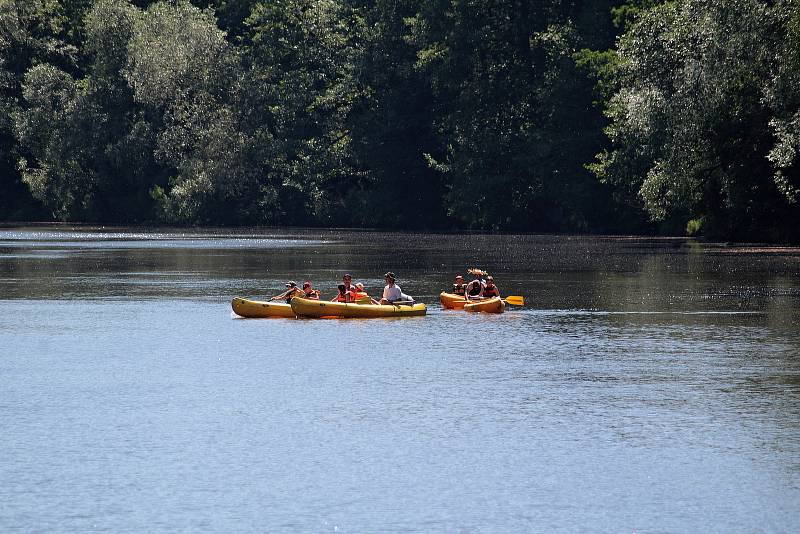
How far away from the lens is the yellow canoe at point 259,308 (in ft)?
102

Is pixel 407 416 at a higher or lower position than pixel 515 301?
higher

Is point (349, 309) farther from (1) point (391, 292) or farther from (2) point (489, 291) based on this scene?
(2) point (489, 291)

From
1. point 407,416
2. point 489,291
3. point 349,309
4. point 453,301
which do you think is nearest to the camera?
point 407,416

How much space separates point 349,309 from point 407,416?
14444mm

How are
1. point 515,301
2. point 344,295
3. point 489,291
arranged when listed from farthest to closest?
point 515,301
point 489,291
point 344,295

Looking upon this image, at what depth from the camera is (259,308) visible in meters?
31.3

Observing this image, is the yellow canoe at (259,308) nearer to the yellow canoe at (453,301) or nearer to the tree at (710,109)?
the yellow canoe at (453,301)

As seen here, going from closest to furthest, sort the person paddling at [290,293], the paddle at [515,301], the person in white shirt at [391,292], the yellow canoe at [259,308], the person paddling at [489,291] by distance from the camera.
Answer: the yellow canoe at [259,308] → the person in white shirt at [391,292] → the person paddling at [290,293] → the person paddling at [489,291] → the paddle at [515,301]

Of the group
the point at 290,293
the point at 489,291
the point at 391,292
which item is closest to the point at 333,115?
the point at 489,291

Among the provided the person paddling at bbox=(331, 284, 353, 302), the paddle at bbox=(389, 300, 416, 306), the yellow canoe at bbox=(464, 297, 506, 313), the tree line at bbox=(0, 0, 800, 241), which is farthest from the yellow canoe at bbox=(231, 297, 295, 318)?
the tree line at bbox=(0, 0, 800, 241)

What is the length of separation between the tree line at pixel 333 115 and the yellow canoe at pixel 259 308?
156 feet

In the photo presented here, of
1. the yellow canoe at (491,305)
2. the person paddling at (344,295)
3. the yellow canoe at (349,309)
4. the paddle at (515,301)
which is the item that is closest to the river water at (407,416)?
the yellow canoe at (349,309)

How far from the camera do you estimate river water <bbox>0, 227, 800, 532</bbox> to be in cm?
1236

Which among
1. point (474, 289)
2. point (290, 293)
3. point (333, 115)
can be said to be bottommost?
point (290, 293)
